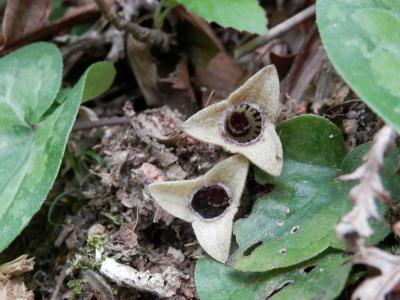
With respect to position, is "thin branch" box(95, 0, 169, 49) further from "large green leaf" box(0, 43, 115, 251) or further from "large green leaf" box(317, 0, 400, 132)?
"large green leaf" box(317, 0, 400, 132)

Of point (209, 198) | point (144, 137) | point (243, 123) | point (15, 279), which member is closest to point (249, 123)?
point (243, 123)

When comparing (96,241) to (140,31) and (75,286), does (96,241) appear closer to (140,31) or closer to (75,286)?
(75,286)

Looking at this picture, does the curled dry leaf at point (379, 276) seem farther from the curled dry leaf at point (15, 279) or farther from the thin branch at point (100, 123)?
the thin branch at point (100, 123)

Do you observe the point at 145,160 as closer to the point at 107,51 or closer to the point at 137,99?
the point at 137,99

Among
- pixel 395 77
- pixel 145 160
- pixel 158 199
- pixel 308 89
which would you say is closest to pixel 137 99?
pixel 145 160

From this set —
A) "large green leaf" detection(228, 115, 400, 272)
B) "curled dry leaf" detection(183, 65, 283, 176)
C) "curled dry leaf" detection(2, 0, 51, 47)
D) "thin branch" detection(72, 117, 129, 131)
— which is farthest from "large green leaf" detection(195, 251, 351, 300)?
"curled dry leaf" detection(2, 0, 51, 47)

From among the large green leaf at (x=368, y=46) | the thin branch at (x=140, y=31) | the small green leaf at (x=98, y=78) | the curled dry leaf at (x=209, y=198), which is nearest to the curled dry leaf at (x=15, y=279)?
the curled dry leaf at (x=209, y=198)
